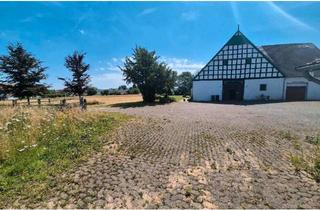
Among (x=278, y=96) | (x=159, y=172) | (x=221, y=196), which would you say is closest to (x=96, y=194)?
(x=159, y=172)

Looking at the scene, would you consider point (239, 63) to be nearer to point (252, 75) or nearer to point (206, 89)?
point (252, 75)

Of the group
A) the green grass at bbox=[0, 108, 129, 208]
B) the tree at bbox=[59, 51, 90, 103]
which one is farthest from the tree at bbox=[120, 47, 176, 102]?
the green grass at bbox=[0, 108, 129, 208]

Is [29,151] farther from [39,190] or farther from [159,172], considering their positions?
[159,172]

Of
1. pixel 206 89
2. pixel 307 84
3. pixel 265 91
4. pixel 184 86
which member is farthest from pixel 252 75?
pixel 184 86

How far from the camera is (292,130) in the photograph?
8945 mm

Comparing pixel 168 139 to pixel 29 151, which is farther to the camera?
pixel 168 139

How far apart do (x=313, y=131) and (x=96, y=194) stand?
30.0ft

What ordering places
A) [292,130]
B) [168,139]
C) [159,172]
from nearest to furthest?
1. [159,172]
2. [168,139]
3. [292,130]

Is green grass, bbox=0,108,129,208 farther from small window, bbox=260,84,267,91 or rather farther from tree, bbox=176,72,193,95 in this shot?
tree, bbox=176,72,193,95

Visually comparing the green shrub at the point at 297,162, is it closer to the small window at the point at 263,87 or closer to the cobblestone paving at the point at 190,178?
the cobblestone paving at the point at 190,178

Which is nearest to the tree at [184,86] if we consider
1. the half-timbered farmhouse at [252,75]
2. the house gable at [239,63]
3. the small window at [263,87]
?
the half-timbered farmhouse at [252,75]

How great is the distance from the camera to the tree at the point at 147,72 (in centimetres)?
2558

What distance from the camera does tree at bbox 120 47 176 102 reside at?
2558cm

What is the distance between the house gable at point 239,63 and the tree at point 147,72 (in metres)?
7.36
